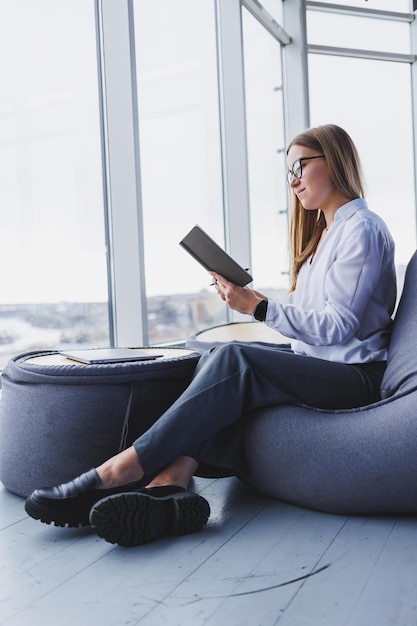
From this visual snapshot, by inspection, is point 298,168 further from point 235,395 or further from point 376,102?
point 376,102

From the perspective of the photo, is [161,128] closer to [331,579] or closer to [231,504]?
[231,504]

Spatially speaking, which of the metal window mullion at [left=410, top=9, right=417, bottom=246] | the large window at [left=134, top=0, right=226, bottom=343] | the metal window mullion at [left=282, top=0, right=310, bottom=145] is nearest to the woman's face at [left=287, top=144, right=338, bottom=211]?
the large window at [left=134, top=0, right=226, bottom=343]

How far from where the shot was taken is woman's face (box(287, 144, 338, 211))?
6.92ft

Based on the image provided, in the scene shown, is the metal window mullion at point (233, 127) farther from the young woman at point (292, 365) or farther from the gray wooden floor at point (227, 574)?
the gray wooden floor at point (227, 574)

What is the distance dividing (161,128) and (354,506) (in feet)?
9.70

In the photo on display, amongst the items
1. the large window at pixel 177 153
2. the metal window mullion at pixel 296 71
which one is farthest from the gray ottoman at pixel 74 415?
the metal window mullion at pixel 296 71

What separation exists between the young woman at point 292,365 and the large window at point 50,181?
53.8 inches

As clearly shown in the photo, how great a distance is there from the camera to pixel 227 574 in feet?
4.77

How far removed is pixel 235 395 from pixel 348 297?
45 centimetres

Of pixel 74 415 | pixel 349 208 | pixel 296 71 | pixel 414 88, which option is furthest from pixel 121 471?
pixel 414 88

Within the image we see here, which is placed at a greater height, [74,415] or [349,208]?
[349,208]

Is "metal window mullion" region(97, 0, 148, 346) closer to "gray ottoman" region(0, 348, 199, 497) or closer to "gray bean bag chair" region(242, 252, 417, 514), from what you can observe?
"gray ottoman" region(0, 348, 199, 497)

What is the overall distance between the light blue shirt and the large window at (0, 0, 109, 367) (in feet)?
5.05

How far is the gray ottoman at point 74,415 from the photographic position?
195cm
